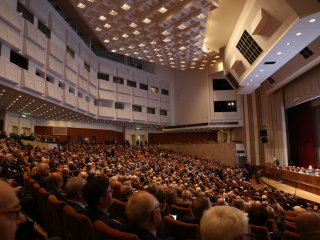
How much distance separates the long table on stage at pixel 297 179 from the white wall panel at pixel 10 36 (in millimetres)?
11265

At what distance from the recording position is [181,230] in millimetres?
2076

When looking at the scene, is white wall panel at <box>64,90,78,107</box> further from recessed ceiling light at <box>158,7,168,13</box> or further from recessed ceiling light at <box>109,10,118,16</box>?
recessed ceiling light at <box>158,7,168,13</box>

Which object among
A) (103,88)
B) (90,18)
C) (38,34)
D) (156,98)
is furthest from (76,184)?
(156,98)

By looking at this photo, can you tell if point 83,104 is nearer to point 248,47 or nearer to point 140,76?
point 140,76

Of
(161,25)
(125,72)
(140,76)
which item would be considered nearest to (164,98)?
(140,76)

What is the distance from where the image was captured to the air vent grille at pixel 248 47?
1002 cm

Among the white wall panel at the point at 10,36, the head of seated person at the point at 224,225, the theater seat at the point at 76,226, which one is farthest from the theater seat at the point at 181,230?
the white wall panel at the point at 10,36

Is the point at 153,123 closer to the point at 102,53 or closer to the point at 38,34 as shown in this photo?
the point at 102,53

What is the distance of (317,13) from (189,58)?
10677mm

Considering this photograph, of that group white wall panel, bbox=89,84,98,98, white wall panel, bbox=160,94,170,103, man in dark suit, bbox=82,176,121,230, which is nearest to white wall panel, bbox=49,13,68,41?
white wall panel, bbox=89,84,98,98

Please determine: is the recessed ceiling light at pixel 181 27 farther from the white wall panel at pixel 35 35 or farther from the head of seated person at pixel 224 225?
the head of seated person at pixel 224 225

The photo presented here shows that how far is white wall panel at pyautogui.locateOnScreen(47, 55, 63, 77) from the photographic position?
40.4 feet

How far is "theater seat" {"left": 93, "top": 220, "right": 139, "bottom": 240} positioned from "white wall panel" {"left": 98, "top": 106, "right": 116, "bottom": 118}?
677 inches

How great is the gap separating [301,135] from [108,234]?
1602cm
